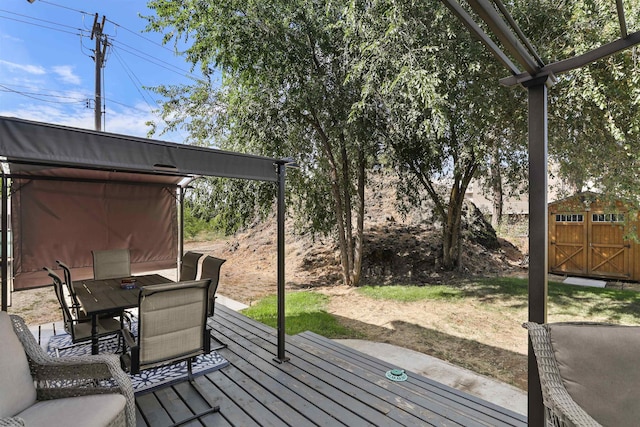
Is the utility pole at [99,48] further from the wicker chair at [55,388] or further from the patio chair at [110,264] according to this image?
the wicker chair at [55,388]

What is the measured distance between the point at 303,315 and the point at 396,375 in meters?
3.24

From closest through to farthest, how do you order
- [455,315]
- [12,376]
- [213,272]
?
[12,376]
[213,272]
[455,315]

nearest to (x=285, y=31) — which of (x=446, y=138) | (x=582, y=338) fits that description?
(x=446, y=138)

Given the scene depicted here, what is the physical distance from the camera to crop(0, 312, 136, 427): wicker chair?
162cm

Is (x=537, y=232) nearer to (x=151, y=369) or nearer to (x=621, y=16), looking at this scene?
(x=621, y=16)

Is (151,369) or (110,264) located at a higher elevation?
(110,264)

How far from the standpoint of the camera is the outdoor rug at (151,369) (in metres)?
2.78

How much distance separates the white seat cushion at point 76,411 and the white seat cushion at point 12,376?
58 mm

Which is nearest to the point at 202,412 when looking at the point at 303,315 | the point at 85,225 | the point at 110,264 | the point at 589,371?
the point at 589,371

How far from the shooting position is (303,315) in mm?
5941

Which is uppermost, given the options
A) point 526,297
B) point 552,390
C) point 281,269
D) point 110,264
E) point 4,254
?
point 4,254

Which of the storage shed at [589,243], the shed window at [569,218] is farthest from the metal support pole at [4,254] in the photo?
the shed window at [569,218]

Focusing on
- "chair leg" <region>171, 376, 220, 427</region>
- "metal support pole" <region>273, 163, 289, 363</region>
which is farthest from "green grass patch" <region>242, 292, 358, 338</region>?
"chair leg" <region>171, 376, 220, 427</region>

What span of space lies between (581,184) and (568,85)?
128 inches
